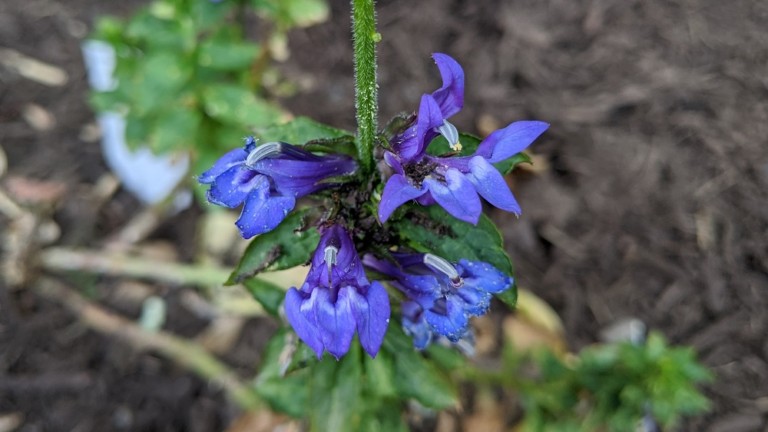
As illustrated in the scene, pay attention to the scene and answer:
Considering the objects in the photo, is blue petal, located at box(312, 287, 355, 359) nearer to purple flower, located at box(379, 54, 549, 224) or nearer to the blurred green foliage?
purple flower, located at box(379, 54, 549, 224)

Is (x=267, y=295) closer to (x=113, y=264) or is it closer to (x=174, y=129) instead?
(x=174, y=129)

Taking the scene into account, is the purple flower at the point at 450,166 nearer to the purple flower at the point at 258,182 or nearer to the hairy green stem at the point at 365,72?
the hairy green stem at the point at 365,72

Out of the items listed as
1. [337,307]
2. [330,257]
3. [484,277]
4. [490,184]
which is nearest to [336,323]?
[337,307]

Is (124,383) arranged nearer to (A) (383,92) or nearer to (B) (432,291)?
(A) (383,92)

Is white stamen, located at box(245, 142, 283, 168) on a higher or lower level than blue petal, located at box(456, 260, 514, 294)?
higher

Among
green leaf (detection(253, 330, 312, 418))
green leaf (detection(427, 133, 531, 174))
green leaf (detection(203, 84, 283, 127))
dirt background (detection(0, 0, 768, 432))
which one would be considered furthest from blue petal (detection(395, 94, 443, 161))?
dirt background (detection(0, 0, 768, 432))

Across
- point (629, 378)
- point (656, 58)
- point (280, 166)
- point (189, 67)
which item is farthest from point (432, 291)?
point (656, 58)
